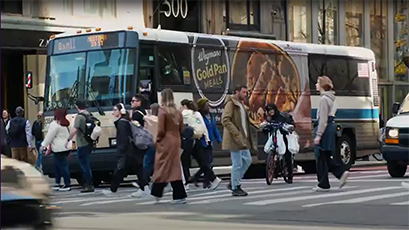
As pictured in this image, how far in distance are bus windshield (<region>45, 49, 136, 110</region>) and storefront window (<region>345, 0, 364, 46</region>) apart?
22436mm

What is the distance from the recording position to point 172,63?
18859mm

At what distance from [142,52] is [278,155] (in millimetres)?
3411

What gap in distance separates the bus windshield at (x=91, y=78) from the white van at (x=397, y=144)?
537cm

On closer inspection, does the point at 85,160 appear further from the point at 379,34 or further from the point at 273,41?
the point at 379,34

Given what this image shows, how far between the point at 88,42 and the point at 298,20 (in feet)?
64.2

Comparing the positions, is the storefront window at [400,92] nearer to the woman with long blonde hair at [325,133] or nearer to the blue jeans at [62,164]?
the blue jeans at [62,164]

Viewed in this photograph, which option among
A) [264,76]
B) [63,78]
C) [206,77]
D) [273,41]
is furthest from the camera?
[273,41]

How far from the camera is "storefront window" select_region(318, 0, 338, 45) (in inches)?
1497

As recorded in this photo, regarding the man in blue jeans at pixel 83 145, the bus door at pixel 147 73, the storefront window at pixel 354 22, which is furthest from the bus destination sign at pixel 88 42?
the storefront window at pixel 354 22

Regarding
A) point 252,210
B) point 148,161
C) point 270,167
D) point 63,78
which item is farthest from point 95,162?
point 252,210

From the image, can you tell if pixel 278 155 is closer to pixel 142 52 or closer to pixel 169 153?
pixel 142 52

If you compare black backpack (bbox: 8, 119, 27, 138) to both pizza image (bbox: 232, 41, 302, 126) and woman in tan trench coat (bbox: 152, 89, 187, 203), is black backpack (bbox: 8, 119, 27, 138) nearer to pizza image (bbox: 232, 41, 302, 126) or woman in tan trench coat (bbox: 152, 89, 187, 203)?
pizza image (bbox: 232, 41, 302, 126)

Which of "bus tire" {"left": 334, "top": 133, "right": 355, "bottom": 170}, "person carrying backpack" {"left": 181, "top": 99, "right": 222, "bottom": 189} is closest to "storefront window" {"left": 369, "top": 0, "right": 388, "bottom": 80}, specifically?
"bus tire" {"left": 334, "top": 133, "right": 355, "bottom": 170}

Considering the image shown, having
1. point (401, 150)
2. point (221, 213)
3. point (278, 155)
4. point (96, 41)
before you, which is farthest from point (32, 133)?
point (221, 213)
